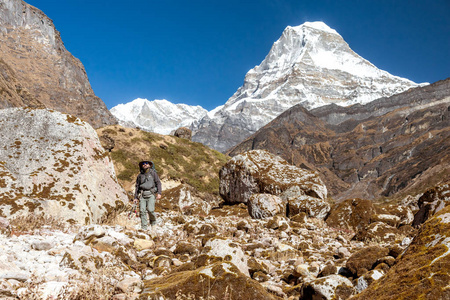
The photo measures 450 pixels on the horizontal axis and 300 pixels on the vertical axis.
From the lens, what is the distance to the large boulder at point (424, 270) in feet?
7.44

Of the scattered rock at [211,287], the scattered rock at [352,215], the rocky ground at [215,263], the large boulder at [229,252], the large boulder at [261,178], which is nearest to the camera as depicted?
the rocky ground at [215,263]

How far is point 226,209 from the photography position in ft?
53.6

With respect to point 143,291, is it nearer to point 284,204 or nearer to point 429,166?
point 284,204

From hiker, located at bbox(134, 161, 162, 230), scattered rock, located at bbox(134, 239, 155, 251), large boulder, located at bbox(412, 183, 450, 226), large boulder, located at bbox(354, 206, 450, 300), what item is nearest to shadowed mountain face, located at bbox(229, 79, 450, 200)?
large boulder, located at bbox(412, 183, 450, 226)

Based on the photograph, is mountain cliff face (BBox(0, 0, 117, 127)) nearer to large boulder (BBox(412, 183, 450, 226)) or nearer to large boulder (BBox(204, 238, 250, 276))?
large boulder (BBox(412, 183, 450, 226))

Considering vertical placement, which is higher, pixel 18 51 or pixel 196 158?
pixel 18 51

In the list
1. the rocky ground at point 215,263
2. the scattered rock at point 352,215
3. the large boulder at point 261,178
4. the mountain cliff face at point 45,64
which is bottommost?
the rocky ground at point 215,263

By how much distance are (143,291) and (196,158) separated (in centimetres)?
4496

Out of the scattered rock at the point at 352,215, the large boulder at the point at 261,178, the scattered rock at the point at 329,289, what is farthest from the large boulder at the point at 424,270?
the large boulder at the point at 261,178

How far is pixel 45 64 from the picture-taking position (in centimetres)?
17075

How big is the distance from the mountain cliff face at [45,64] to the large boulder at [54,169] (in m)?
148

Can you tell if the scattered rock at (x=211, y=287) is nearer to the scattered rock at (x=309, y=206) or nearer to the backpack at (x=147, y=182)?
the backpack at (x=147, y=182)

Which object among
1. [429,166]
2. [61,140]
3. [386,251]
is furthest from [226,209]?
[429,166]

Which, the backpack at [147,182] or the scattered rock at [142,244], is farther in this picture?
the backpack at [147,182]
